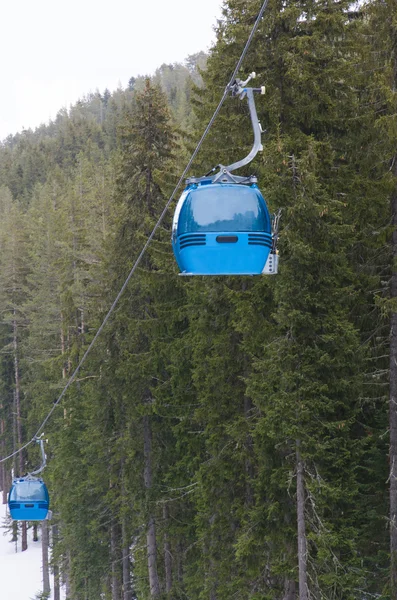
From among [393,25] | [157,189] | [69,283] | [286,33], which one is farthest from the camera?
[69,283]

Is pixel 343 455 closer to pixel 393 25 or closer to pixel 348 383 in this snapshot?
pixel 348 383

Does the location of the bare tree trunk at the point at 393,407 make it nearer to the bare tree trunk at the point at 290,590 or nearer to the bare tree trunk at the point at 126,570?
the bare tree trunk at the point at 290,590

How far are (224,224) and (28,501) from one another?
1460 centimetres

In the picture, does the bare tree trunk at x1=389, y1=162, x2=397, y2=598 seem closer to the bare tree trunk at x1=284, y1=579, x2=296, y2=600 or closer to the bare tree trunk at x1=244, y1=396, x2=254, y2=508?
the bare tree trunk at x1=284, y1=579, x2=296, y2=600

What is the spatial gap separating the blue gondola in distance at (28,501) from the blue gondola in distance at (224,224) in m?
13.6

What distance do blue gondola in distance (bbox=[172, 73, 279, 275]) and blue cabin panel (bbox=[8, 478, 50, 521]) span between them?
46.2ft

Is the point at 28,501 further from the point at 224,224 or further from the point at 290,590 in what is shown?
the point at 224,224

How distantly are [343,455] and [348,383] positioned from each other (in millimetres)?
1213

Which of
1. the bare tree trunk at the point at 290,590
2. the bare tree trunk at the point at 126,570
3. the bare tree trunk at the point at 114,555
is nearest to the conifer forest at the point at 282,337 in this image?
the bare tree trunk at the point at 290,590

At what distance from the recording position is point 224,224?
6586 mm

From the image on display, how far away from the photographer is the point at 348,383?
12.2m

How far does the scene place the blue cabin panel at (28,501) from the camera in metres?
19.2

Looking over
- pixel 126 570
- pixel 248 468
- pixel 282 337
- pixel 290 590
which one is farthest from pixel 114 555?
pixel 282 337

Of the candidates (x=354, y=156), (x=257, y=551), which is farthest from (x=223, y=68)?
(x=257, y=551)
